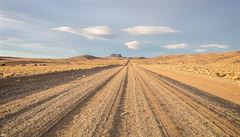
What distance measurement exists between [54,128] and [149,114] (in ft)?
11.9

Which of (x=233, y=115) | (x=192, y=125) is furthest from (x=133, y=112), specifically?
(x=233, y=115)

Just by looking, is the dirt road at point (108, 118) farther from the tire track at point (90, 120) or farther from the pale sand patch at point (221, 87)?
the pale sand patch at point (221, 87)

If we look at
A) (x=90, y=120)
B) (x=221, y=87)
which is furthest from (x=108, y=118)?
(x=221, y=87)

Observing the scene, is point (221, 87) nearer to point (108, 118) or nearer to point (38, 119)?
point (108, 118)

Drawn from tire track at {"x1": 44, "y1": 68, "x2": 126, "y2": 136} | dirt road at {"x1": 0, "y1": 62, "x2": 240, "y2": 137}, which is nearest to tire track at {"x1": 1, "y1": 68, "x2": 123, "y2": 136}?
dirt road at {"x1": 0, "y1": 62, "x2": 240, "y2": 137}

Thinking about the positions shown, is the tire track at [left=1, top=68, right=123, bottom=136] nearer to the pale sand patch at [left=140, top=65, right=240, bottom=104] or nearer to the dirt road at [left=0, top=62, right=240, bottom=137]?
the dirt road at [left=0, top=62, right=240, bottom=137]

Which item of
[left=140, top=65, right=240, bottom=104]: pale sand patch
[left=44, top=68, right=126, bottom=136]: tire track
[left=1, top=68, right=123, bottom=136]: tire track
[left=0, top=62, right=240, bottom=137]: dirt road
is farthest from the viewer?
[left=140, top=65, right=240, bottom=104]: pale sand patch

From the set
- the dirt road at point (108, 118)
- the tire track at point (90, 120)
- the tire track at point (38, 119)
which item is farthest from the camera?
the dirt road at point (108, 118)

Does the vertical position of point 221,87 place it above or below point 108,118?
below

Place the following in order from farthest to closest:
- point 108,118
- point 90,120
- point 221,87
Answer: point 221,87 < point 108,118 < point 90,120

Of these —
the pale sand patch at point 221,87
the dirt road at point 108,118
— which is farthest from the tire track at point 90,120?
the pale sand patch at point 221,87

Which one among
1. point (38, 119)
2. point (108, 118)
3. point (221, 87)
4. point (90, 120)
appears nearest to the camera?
point (38, 119)

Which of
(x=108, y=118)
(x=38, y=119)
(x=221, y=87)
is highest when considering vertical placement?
(x=38, y=119)

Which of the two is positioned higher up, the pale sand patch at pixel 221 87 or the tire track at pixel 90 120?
the tire track at pixel 90 120
